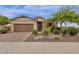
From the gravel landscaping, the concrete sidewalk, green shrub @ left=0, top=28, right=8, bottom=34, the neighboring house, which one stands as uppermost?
the neighboring house

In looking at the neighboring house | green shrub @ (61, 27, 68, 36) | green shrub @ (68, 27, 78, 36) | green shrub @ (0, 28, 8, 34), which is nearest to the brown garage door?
the neighboring house

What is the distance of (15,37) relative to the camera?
7.27 metres

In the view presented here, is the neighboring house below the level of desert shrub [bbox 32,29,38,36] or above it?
above

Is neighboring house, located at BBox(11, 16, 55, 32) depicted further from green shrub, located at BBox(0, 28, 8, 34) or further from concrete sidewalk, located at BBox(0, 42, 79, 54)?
concrete sidewalk, located at BBox(0, 42, 79, 54)

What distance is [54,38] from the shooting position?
7.29 meters

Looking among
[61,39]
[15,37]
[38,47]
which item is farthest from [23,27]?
[61,39]

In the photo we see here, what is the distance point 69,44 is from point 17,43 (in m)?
1.24

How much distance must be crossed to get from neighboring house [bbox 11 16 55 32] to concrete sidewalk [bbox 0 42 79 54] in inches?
14.1

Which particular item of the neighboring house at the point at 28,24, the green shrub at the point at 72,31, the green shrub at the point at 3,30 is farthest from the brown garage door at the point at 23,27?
the green shrub at the point at 72,31

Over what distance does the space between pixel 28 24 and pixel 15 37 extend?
1.44 ft

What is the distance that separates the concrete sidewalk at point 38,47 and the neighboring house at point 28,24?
0.36 meters

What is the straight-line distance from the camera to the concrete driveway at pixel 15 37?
23.8ft

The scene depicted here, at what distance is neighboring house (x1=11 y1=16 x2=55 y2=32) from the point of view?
7242mm

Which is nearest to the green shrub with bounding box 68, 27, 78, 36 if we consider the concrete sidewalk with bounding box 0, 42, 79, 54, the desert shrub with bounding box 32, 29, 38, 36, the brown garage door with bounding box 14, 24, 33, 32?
the concrete sidewalk with bounding box 0, 42, 79, 54
